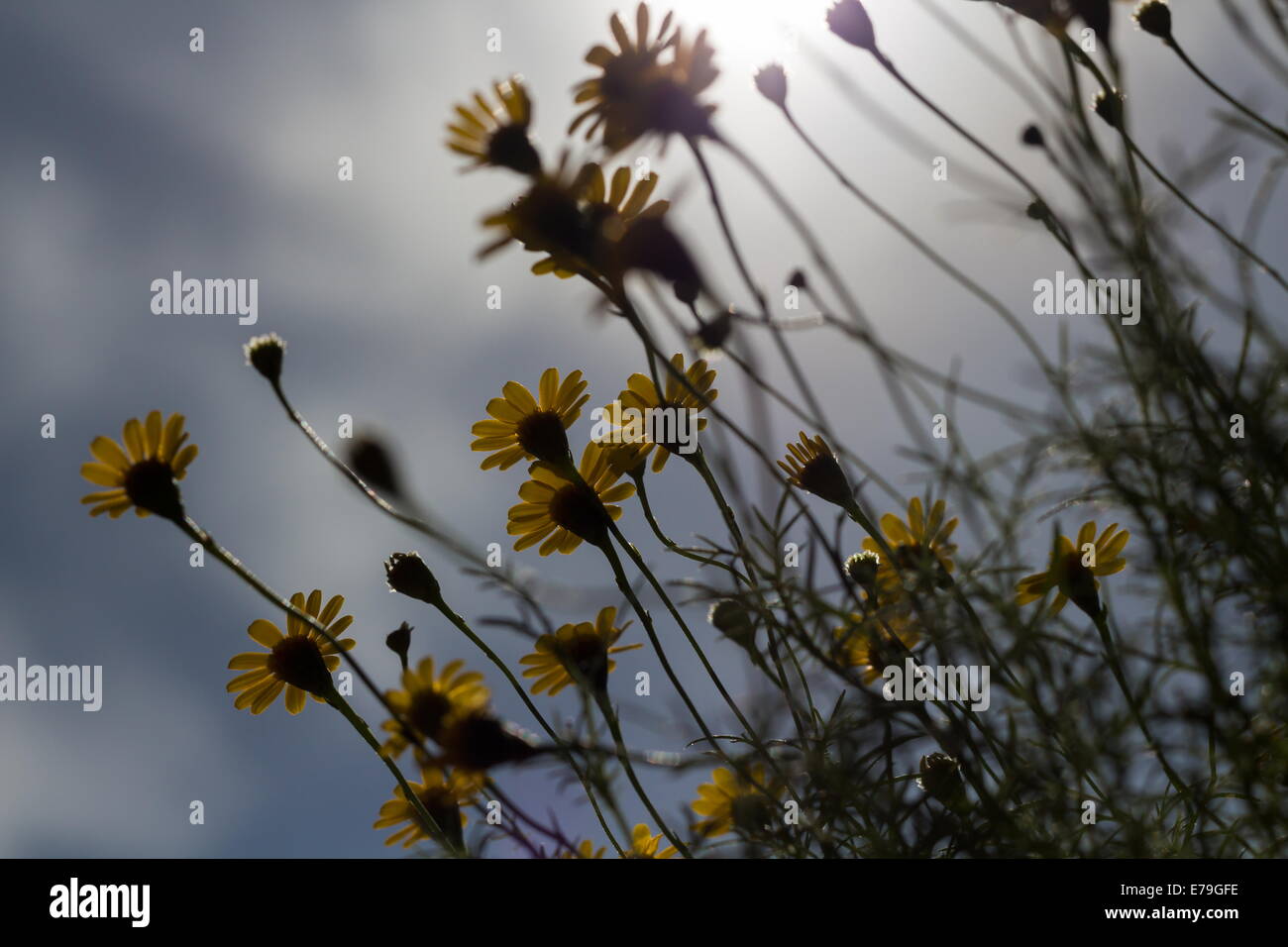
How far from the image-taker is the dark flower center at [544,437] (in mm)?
1004

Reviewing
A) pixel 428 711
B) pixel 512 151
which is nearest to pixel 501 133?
pixel 512 151

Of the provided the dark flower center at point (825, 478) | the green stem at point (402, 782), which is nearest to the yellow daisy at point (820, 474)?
the dark flower center at point (825, 478)

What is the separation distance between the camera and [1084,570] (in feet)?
2.94

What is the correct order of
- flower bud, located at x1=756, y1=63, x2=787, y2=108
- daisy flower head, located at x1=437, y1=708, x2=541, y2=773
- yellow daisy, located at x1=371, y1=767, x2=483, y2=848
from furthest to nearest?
1. flower bud, located at x1=756, y1=63, x2=787, y2=108
2. yellow daisy, located at x1=371, y1=767, x2=483, y2=848
3. daisy flower head, located at x1=437, y1=708, x2=541, y2=773

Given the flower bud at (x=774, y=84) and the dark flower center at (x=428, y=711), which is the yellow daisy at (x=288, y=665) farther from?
the flower bud at (x=774, y=84)

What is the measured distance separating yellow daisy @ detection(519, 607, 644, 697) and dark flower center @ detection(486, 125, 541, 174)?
426mm

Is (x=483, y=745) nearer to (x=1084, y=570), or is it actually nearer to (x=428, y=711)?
(x=428, y=711)

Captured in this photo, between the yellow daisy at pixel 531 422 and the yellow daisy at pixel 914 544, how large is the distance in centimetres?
→ 37

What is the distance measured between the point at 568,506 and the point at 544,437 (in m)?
0.11

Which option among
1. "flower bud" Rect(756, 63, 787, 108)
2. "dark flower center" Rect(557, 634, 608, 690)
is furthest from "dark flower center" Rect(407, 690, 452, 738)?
"flower bud" Rect(756, 63, 787, 108)

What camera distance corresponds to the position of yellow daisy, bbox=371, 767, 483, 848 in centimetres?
68

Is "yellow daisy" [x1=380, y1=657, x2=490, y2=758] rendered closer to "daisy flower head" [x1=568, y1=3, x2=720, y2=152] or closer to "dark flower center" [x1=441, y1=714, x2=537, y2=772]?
"dark flower center" [x1=441, y1=714, x2=537, y2=772]
